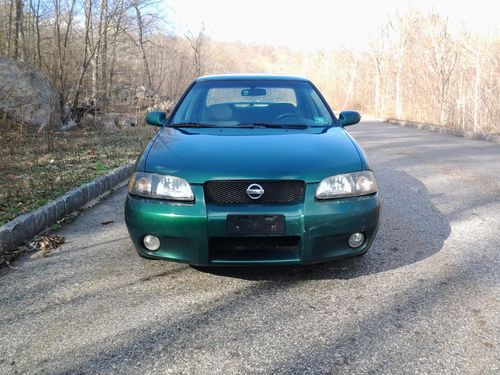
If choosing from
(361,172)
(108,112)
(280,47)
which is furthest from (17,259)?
(280,47)

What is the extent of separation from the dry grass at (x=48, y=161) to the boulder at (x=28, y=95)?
47 cm

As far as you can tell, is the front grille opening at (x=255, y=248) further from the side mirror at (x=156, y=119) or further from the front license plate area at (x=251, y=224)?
the side mirror at (x=156, y=119)

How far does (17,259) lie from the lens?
3604mm

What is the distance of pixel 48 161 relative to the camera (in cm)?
721

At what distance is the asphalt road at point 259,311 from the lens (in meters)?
2.19

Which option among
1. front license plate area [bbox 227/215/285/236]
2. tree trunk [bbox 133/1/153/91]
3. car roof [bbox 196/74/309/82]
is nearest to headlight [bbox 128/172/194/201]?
front license plate area [bbox 227/215/285/236]

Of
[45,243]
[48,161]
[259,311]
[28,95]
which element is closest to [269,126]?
[259,311]

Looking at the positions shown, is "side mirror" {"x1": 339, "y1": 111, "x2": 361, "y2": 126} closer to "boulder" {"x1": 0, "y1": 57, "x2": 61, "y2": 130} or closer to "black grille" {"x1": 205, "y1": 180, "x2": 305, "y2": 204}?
"black grille" {"x1": 205, "y1": 180, "x2": 305, "y2": 204}

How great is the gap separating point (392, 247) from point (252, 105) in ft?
6.08

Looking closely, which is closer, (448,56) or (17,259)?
(17,259)

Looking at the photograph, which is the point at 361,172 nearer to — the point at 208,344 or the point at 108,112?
the point at 208,344

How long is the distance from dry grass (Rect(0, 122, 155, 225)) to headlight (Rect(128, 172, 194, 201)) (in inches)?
65.5

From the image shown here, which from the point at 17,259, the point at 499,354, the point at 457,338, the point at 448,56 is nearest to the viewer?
the point at 499,354

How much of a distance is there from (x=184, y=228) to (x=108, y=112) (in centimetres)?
1348
